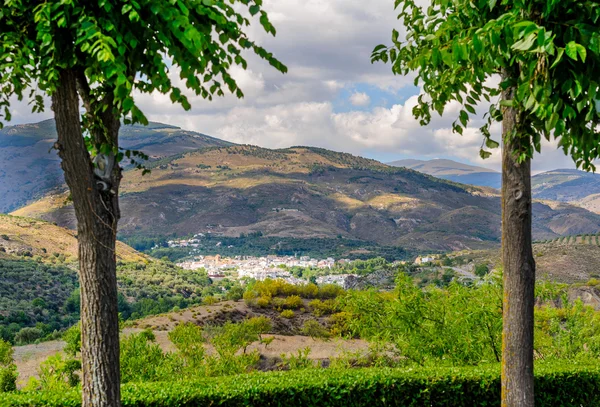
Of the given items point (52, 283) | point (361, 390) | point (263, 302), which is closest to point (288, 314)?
point (263, 302)

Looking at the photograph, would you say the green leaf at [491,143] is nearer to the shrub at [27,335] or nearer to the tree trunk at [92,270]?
the tree trunk at [92,270]

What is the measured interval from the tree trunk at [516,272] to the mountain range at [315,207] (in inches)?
3674

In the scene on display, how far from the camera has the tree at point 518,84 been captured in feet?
9.64

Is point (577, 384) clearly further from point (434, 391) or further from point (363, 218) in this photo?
point (363, 218)

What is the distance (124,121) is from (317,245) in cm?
10279

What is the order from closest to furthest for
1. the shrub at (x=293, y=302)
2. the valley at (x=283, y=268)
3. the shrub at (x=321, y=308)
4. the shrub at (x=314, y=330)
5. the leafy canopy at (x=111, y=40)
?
1. the leafy canopy at (x=111, y=40)
2. the valley at (x=283, y=268)
3. the shrub at (x=314, y=330)
4. the shrub at (x=321, y=308)
5. the shrub at (x=293, y=302)

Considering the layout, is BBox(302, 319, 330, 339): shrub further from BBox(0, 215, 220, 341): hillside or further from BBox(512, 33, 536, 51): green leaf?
BBox(512, 33, 536, 51): green leaf

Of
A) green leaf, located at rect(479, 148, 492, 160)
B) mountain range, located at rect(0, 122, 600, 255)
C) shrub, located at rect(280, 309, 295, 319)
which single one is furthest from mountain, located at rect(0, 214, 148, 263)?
green leaf, located at rect(479, 148, 492, 160)

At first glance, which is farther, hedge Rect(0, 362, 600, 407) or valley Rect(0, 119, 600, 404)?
valley Rect(0, 119, 600, 404)

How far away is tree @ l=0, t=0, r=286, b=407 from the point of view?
8.80 ft

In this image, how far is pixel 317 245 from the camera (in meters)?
106

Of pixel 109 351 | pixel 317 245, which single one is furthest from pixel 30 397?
pixel 317 245

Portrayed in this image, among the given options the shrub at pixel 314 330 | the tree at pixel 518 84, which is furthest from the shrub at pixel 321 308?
the tree at pixel 518 84

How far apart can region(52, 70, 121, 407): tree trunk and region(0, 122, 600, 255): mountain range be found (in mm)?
95167
